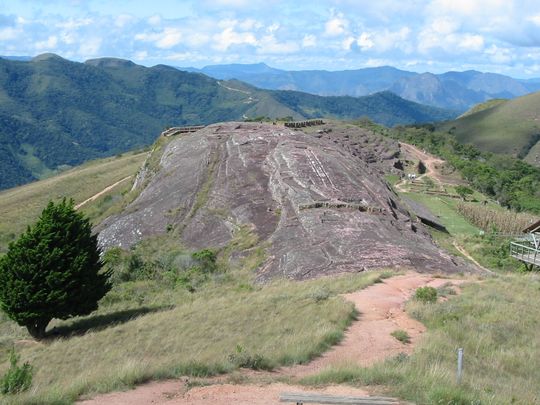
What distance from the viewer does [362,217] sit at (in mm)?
28125

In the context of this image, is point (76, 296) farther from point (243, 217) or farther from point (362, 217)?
point (362, 217)

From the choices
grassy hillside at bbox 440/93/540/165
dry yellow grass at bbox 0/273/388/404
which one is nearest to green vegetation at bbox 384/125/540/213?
dry yellow grass at bbox 0/273/388/404

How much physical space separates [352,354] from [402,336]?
5.57ft

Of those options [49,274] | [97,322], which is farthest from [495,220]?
[49,274]

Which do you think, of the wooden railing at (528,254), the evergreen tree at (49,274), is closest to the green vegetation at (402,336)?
the evergreen tree at (49,274)

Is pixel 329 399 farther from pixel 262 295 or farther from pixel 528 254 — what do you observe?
pixel 528 254

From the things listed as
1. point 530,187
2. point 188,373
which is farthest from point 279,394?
point 530,187

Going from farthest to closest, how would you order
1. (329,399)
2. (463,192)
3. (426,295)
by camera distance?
(463,192)
(426,295)
(329,399)

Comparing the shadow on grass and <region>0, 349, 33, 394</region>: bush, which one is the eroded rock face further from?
<region>0, 349, 33, 394</region>: bush

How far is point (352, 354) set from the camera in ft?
43.0

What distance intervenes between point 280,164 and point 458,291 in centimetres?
1778

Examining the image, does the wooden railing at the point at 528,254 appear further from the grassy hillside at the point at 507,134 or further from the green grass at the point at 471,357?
the grassy hillside at the point at 507,134

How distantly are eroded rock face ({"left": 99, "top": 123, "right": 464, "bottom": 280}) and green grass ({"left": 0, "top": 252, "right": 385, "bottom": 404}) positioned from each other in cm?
313

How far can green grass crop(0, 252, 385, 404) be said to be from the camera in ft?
Result: 37.5
